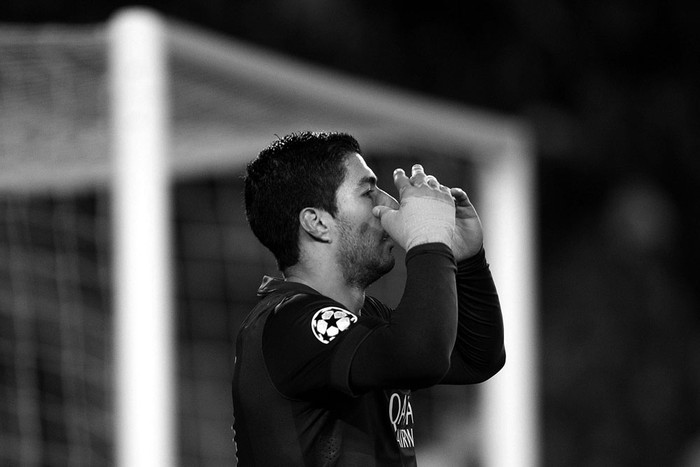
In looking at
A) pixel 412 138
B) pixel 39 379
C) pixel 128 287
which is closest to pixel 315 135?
pixel 128 287

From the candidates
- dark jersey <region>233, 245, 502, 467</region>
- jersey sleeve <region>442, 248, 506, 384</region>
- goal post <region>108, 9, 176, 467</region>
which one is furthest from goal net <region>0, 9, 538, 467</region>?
dark jersey <region>233, 245, 502, 467</region>

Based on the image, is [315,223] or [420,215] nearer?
[420,215]

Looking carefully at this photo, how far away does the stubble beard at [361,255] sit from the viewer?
2.03 m

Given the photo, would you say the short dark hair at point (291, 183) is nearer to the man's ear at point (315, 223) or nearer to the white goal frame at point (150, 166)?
the man's ear at point (315, 223)

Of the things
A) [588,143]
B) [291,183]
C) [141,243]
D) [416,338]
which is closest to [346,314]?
[416,338]

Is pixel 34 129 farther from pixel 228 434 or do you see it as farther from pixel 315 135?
pixel 228 434

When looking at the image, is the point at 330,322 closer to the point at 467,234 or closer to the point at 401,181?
the point at 401,181

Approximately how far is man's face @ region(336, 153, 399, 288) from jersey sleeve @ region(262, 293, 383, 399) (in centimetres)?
14

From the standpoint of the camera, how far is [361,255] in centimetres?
203

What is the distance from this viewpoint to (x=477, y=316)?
2162mm

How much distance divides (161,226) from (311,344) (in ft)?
7.95

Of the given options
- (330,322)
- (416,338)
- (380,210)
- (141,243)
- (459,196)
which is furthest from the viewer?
(141,243)

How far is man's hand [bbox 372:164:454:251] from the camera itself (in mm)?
1857

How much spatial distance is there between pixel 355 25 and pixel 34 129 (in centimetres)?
812
